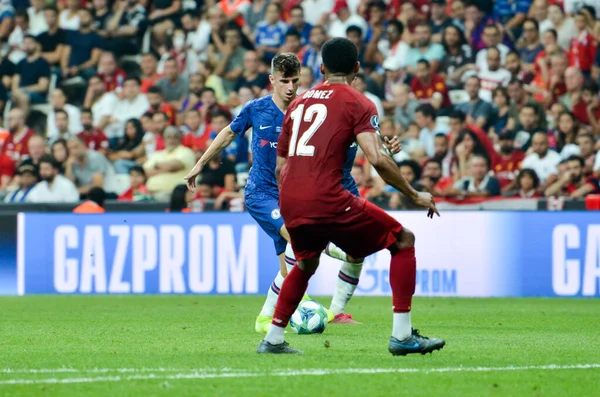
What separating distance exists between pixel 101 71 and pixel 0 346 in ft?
44.3

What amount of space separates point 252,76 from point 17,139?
4.23 m

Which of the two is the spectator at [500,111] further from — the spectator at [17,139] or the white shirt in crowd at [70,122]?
the spectator at [17,139]

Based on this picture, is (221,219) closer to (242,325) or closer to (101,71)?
(242,325)

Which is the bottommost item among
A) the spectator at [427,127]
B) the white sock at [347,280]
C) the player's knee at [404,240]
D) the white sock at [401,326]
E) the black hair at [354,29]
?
the white sock at [347,280]

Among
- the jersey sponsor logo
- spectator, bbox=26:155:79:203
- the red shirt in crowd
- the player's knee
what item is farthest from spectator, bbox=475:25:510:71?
the player's knee

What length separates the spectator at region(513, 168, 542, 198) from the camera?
16.7 meters

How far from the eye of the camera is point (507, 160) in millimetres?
17844

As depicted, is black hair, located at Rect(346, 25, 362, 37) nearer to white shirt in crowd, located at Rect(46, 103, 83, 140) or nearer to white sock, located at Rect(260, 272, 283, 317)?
white shirt in crowd, located at Rect(46, 103, 83, 140)

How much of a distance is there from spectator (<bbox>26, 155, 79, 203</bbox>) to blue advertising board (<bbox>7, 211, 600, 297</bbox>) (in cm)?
156

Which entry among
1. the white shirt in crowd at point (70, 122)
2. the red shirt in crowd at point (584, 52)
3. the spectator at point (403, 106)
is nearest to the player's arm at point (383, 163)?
the spectator at point (403, 106)

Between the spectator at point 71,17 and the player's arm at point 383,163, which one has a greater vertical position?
the spectator at point 71,17

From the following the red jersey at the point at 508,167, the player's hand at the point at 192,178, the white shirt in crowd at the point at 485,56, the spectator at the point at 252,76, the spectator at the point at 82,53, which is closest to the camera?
the player's hand at the point at 192,178

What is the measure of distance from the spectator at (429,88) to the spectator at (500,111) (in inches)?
36.9

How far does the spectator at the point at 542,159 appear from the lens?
17484 millimetres
